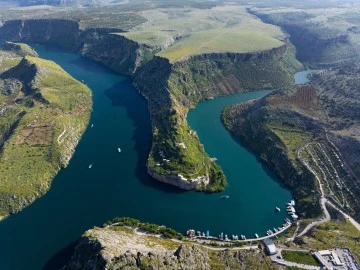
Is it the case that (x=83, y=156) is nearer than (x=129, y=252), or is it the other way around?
(x=129, y=252)

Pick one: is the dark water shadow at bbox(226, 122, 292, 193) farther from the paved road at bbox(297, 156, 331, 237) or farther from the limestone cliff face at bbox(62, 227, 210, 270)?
the limestone cliff face at bbox(62, 227, 210, 270)

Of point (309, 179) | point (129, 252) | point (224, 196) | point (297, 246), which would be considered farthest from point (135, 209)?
point (309, 179)

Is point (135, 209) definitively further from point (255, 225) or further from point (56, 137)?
point (56, 137)

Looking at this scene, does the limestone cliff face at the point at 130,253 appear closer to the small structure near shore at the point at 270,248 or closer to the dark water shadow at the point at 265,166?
the small structure near shore at the point at 270,248

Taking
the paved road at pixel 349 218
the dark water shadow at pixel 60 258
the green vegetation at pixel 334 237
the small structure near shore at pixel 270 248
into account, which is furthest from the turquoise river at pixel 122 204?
the paved road at pixel 349 218

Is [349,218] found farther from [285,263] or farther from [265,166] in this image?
[265,166]
